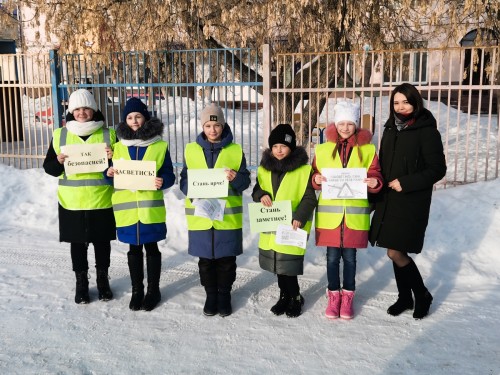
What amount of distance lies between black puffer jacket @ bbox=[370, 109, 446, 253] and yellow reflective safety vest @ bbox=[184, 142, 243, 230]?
1064 mm

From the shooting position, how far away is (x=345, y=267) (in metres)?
4.04

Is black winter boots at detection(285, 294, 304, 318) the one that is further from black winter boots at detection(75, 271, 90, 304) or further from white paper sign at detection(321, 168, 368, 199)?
black winter boots at detection(75, 271, 90, 304)

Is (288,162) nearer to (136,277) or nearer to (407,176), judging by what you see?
(407,176)

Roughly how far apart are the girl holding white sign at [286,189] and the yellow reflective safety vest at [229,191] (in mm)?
187

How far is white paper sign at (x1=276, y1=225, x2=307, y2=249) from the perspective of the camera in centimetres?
389

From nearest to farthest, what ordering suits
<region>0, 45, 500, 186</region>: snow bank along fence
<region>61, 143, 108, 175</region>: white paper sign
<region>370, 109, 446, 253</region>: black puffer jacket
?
<region>370, 109, 446, 253</region>: black puffer jacket < <region>61, 143, 108, 175</region>: white paper sign < <region>0, 45, 500, 186</region>: snow bank along fence

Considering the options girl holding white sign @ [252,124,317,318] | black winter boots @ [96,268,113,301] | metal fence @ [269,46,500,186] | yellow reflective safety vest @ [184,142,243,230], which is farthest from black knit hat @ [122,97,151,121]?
metal fence @ [269,46,500,186]

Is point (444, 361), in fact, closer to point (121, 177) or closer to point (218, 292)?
point (218, 292)

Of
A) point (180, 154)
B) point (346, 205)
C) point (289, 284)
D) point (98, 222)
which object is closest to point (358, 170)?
point (346, 205)

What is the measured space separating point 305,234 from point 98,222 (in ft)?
5.53

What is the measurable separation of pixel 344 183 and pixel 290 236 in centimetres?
56

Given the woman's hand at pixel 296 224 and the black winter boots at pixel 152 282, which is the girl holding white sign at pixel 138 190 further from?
the woman's hand at pixel 296 224

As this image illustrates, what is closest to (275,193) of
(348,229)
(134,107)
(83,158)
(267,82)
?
(348,229)

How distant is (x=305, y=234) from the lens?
3898 mm
